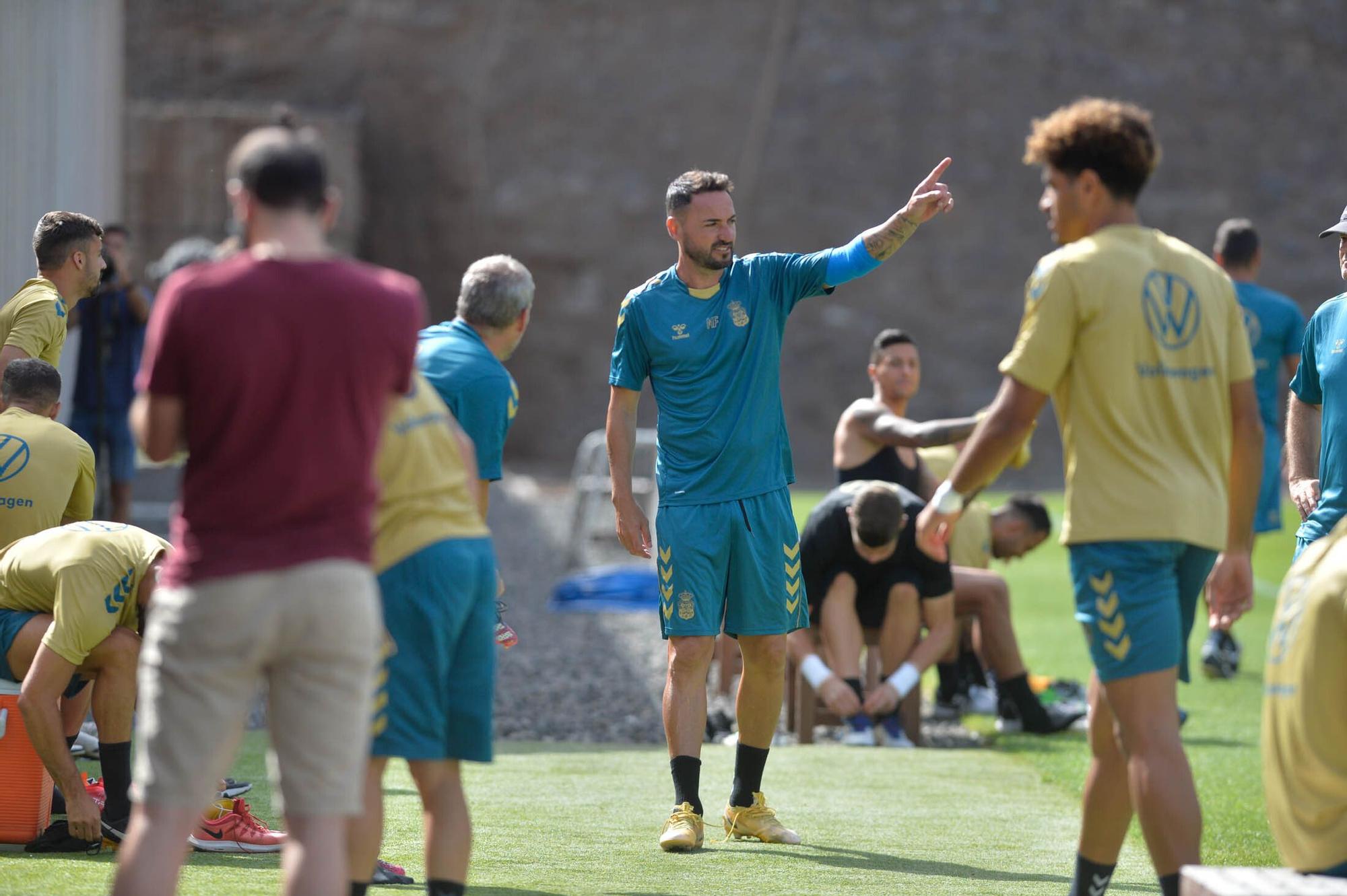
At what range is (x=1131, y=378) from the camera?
3.54 meters

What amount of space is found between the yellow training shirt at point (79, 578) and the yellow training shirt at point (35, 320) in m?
0.89

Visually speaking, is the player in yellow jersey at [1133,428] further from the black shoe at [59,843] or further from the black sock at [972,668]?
the black sock at [972,668]

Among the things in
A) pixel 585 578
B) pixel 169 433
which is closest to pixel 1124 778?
pixel 169 433

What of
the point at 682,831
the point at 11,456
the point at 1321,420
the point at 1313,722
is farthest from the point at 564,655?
the point at 1313,722

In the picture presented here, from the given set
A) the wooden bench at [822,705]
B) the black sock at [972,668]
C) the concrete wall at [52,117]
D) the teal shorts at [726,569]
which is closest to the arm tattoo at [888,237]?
the teal shorts at [726,569]

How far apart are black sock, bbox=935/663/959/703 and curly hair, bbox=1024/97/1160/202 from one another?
527 centimetres

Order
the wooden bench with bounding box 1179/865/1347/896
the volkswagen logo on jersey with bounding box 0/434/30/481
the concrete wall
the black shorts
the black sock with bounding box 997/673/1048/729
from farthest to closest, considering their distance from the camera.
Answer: the concrete wall
the black sock with bounding box 997/673/1048/729
the black shorts
the volkswagen logo on jersey with bounding box 0/434/30/481
the wooden bench with bounding box 1179/865/1347/896

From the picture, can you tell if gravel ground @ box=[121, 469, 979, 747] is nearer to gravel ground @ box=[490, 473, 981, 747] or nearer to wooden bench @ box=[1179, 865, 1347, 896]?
gravel ground @ box=[490, 473, 981, 747]

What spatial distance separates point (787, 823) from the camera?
548cm

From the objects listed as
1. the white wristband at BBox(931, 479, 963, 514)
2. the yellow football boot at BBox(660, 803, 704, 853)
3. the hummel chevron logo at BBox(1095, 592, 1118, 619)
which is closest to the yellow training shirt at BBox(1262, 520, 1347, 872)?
the hummel chevron logo at BBox(1095, 592, 1118, 619)

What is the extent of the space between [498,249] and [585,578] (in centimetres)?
1038

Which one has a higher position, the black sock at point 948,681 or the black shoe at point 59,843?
the black shoe at point 59,843

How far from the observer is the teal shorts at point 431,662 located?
3516 mm

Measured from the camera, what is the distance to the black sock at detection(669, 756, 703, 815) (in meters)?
5.10
